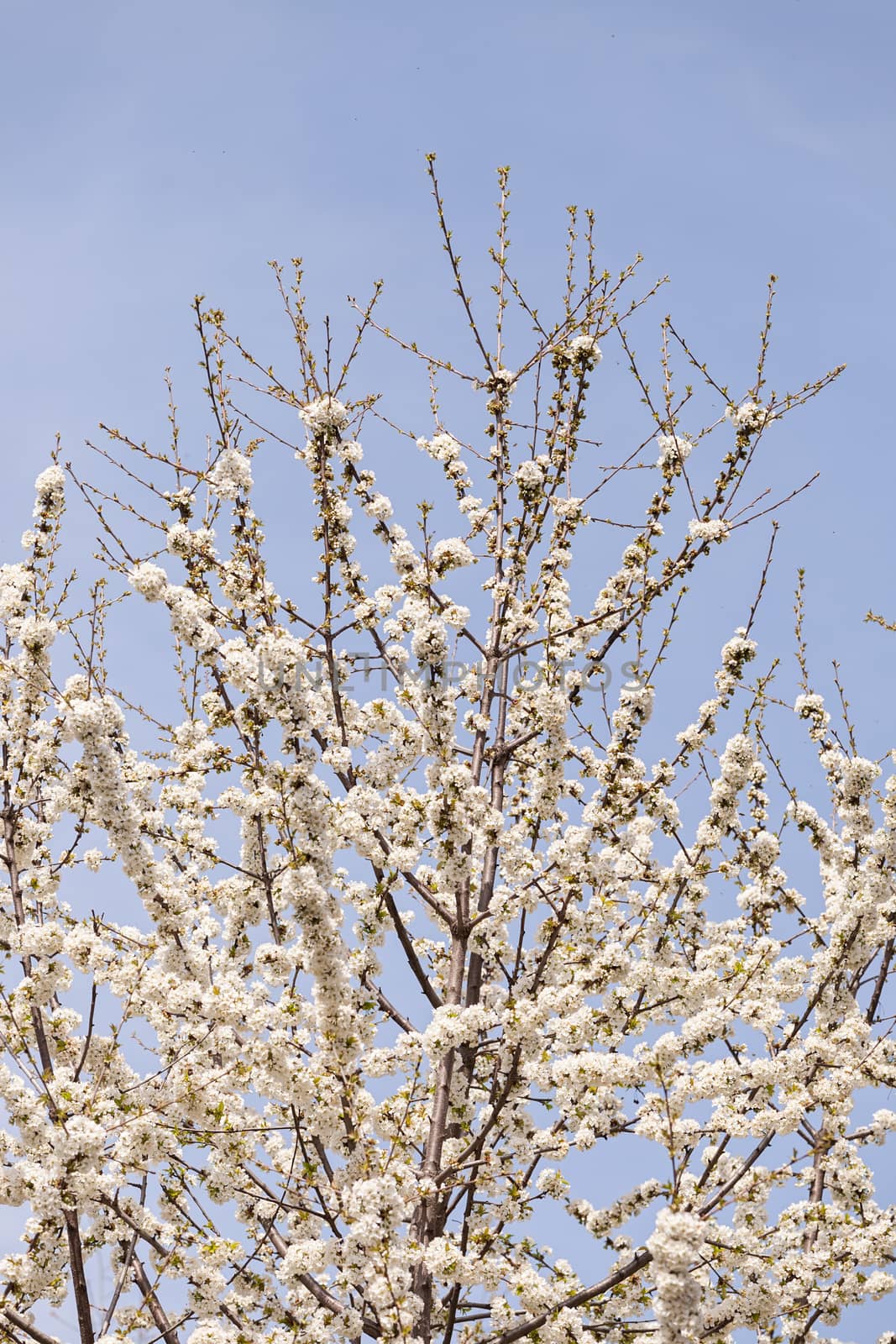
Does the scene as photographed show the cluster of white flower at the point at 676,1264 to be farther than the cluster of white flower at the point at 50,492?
No

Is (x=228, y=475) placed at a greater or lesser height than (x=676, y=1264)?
greater

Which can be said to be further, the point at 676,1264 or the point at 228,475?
the point at 228,475

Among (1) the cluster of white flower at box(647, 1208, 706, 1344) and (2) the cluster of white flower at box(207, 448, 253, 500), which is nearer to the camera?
(1) the cluster of white flower at box(647, 1208, 706, 1344)

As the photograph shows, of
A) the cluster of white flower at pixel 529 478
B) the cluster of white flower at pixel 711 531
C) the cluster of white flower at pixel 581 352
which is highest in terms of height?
the cluster of white flower at pixel 581 352

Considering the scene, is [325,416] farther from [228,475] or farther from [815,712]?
[815,712]

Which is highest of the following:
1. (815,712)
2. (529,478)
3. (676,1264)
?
(529,478)

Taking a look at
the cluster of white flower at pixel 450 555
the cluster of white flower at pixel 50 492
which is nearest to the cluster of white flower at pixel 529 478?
the cluster of white flower at pixel 450 555

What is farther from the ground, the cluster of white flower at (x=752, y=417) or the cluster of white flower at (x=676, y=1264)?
the cluster of white flower at (x=752, y=417)

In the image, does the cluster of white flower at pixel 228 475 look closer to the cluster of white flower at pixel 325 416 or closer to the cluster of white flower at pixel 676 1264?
the cluster of white flower at pixel 325 416

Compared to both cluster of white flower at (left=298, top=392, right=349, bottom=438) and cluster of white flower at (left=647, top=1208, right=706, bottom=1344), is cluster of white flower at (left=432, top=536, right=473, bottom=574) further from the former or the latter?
cluster of white flower at (left=647, top=1208, right=706, bottom=1344)

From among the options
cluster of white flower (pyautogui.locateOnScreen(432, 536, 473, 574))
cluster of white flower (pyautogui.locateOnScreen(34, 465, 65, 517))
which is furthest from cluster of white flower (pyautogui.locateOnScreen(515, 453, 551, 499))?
cluster of white flower (pyautogui.locateOnScreen(34, 465, 65, 517))

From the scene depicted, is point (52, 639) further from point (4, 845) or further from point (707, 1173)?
point (707, 1173)

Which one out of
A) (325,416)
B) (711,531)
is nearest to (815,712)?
(711,531)

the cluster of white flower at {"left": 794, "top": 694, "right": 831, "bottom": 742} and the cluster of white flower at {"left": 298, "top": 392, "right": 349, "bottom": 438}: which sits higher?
the cluster of white flower at {"left": 298, "top": 392, "right": 349, "bottom": 438}
